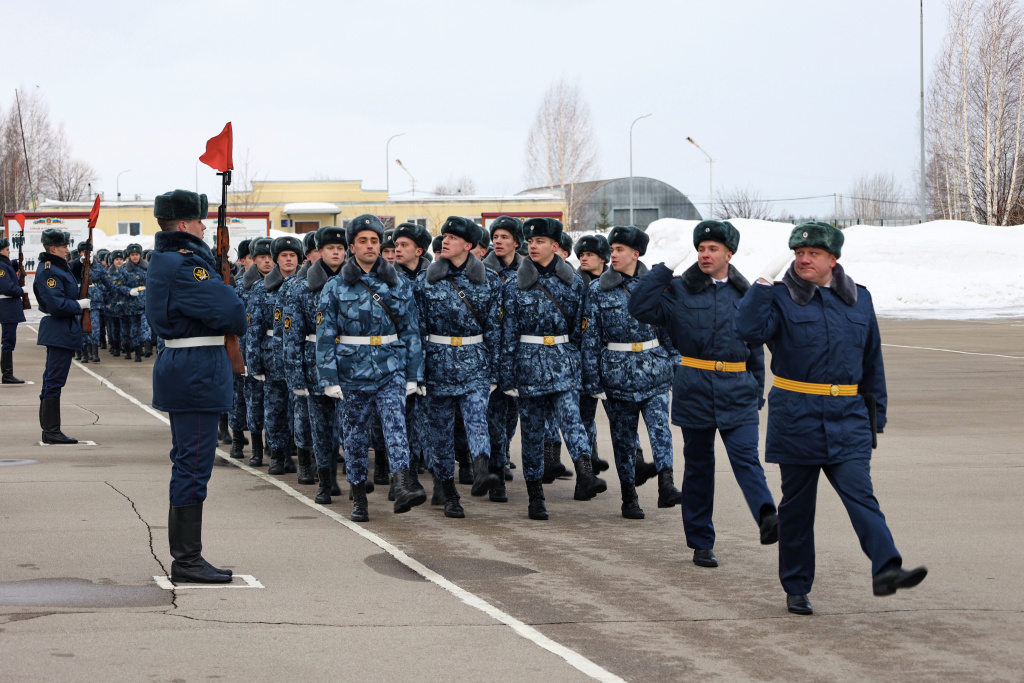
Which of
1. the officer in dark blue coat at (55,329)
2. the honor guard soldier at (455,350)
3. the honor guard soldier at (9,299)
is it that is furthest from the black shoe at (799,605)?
the honor guard soldier at (9,299)

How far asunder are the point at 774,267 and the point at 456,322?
3.06 m

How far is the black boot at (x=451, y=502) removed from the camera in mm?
8844

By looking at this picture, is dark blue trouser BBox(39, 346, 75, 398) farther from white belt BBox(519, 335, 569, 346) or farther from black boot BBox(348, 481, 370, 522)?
white belt BBox(519, 335, 569, 346)

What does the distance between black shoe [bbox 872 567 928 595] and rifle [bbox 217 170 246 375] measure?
11.4ft

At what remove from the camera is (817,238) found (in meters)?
6.26

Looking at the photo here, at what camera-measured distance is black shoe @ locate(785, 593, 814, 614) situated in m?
6.30

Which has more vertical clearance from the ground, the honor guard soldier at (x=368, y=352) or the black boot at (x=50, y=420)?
the honor guard soldier at (x=368, y=352)

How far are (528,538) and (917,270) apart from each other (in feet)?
132

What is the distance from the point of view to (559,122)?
88438mm

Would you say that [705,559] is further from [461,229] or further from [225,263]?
[225,263]

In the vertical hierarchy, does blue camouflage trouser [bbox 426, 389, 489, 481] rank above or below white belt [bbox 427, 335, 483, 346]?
below

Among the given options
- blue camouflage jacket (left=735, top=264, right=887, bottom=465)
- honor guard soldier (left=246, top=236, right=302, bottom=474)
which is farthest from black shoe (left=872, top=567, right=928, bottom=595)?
honor guard soldier (left=246, top=236, right=302, bottom=474)

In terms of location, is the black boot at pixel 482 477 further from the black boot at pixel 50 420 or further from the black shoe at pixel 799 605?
the black boot at pixel 50 420

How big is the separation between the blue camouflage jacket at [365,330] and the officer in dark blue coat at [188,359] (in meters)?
1.60
